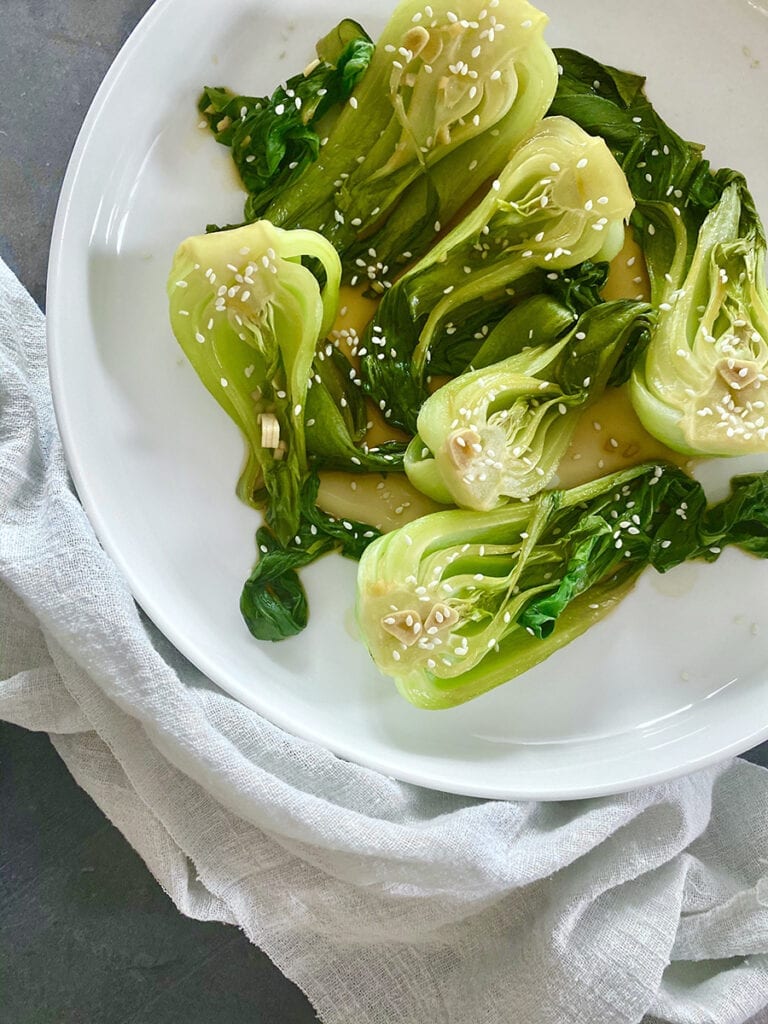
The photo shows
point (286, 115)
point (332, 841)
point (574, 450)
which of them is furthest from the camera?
point (574, 450)

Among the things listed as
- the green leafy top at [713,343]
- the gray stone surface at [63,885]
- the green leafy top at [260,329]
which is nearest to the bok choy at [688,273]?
the green leafy top at [713,343]

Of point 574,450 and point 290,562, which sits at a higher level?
point 574,450

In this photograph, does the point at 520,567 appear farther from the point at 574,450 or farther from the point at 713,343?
the point at 713,343

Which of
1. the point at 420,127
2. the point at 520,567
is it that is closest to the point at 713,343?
the point at 520,567

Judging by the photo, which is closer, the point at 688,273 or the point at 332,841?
the point at 332,841

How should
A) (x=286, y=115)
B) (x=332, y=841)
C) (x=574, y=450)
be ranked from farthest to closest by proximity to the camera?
(x=574, y=450)
(x=286, y=115)
(x=332, y=841)

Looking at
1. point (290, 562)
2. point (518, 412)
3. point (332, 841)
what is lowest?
point (332, 841)

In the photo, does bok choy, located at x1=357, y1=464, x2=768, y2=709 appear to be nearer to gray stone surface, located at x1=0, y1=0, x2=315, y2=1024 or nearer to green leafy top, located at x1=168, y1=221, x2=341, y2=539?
green leafy top, located at x1=168, y1=221, x2=341, y2=539
